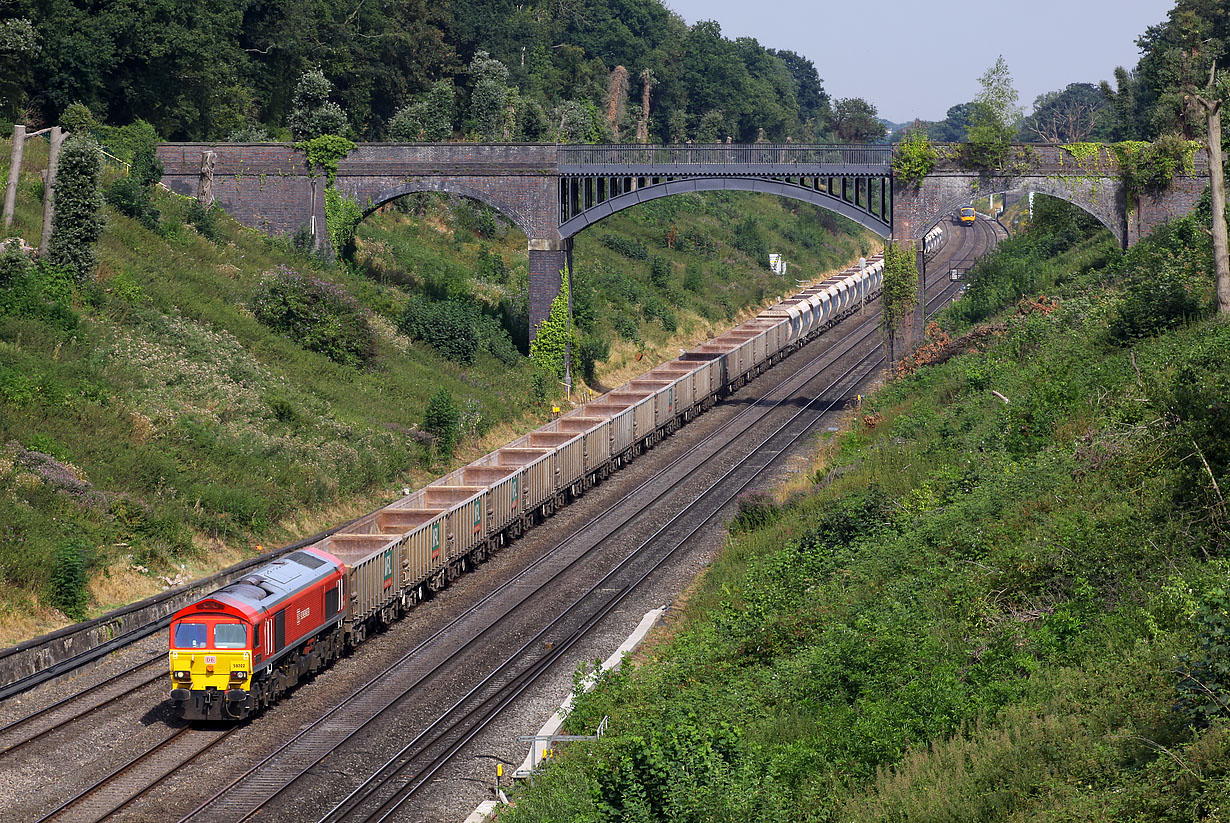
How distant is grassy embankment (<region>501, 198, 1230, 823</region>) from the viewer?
14.2 meters

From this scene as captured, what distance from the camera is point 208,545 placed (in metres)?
34.9

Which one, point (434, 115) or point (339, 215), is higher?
point (434, 115)

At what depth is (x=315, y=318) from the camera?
163 feet

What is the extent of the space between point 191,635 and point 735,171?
1369 inches

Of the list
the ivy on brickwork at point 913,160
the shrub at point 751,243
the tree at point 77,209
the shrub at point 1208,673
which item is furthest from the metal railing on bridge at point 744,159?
the shrub at point 751,243

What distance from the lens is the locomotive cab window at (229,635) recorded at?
23.5 m

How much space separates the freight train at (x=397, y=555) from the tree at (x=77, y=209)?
15.6 meters

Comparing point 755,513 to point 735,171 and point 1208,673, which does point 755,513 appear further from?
point 1208,673

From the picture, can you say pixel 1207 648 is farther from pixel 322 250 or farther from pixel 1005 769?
pixel 322 250

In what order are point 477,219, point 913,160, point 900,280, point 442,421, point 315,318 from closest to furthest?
1. point 442,421
2. point 315,318
3. point 913,160
4. point 900,280
5. point 477,219

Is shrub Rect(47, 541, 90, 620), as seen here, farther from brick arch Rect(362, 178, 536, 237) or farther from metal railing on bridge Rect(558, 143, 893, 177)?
metal railing on bridge Rect(558, 143, 893, 177)

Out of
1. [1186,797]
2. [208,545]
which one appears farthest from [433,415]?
[1186,797]

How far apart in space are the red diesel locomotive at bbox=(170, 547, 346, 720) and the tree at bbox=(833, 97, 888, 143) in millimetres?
149773

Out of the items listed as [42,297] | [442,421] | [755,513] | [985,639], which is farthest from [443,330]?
[985,639]
